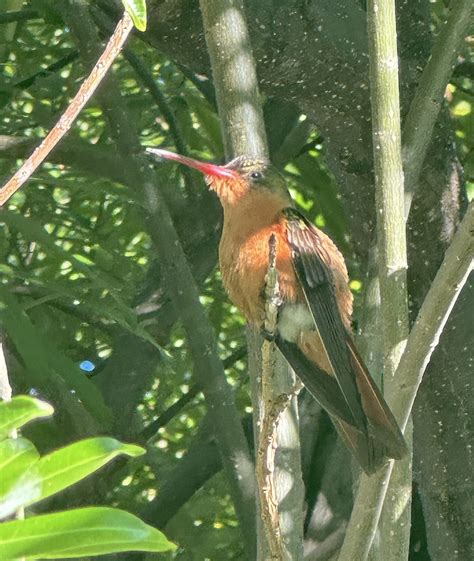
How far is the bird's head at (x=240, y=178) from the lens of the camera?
3.59 m

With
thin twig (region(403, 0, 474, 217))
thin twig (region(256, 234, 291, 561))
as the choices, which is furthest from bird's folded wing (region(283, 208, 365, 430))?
thin twig (region(256, 234, 291, 561))

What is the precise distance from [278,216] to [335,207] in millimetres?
1312

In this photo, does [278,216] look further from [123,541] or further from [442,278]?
[123,541]

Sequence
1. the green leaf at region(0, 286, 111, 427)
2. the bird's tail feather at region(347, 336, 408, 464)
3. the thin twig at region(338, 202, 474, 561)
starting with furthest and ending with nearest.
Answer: the green leaf at region(0, 286, 111, 427), the bird's tail feather at region(347, 336, 408, 464), the thin twig at region(338, 202, 474, 561)

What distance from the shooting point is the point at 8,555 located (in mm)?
1402

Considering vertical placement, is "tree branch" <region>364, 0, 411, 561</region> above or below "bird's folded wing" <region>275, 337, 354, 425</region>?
above

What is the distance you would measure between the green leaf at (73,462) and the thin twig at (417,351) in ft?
3.85

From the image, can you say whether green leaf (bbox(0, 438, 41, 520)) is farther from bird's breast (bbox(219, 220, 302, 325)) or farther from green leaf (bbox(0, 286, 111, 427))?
green leaf (bbox(0, 286, 111, 427))

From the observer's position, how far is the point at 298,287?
349cm

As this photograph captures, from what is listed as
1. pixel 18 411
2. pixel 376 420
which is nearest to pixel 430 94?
pixel 376 420

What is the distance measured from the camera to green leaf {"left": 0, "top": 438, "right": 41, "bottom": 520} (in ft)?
4.78

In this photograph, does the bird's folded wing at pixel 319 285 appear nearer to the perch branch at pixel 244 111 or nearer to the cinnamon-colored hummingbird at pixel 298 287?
the cinnamon-colored hummingbird at pixel 298 287

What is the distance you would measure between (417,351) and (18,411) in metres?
1.24

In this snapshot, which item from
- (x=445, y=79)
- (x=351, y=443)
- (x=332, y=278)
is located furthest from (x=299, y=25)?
(x=351, y=443)
